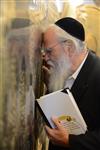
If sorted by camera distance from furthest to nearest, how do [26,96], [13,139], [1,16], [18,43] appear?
[26,96], [13,139], [18,43], [1,16]

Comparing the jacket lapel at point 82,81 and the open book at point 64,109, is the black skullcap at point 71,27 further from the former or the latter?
the open book at point 64,109

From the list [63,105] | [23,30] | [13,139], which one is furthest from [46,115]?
[23,30]

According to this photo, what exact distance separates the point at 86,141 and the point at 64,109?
183 mm

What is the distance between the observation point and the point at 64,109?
162 cm

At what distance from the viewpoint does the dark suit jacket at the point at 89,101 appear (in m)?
1.61

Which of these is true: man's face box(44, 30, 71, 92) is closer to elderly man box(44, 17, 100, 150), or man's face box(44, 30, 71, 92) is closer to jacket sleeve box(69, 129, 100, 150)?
elderly man box(44, 17, 100, 150)

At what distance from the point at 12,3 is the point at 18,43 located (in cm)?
17

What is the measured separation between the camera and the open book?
160 cm

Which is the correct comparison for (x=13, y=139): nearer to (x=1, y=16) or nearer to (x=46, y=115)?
(x=46, y=115)

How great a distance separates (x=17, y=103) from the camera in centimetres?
134

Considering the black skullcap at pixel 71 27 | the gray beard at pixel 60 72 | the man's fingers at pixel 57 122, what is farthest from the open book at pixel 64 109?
the black skullcap at pixel 71 27

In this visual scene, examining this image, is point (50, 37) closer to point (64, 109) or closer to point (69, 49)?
point (69, 49)

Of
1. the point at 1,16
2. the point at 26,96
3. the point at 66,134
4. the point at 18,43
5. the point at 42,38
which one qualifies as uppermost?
the point at 1,16

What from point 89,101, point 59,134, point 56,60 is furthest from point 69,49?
point 59,134
